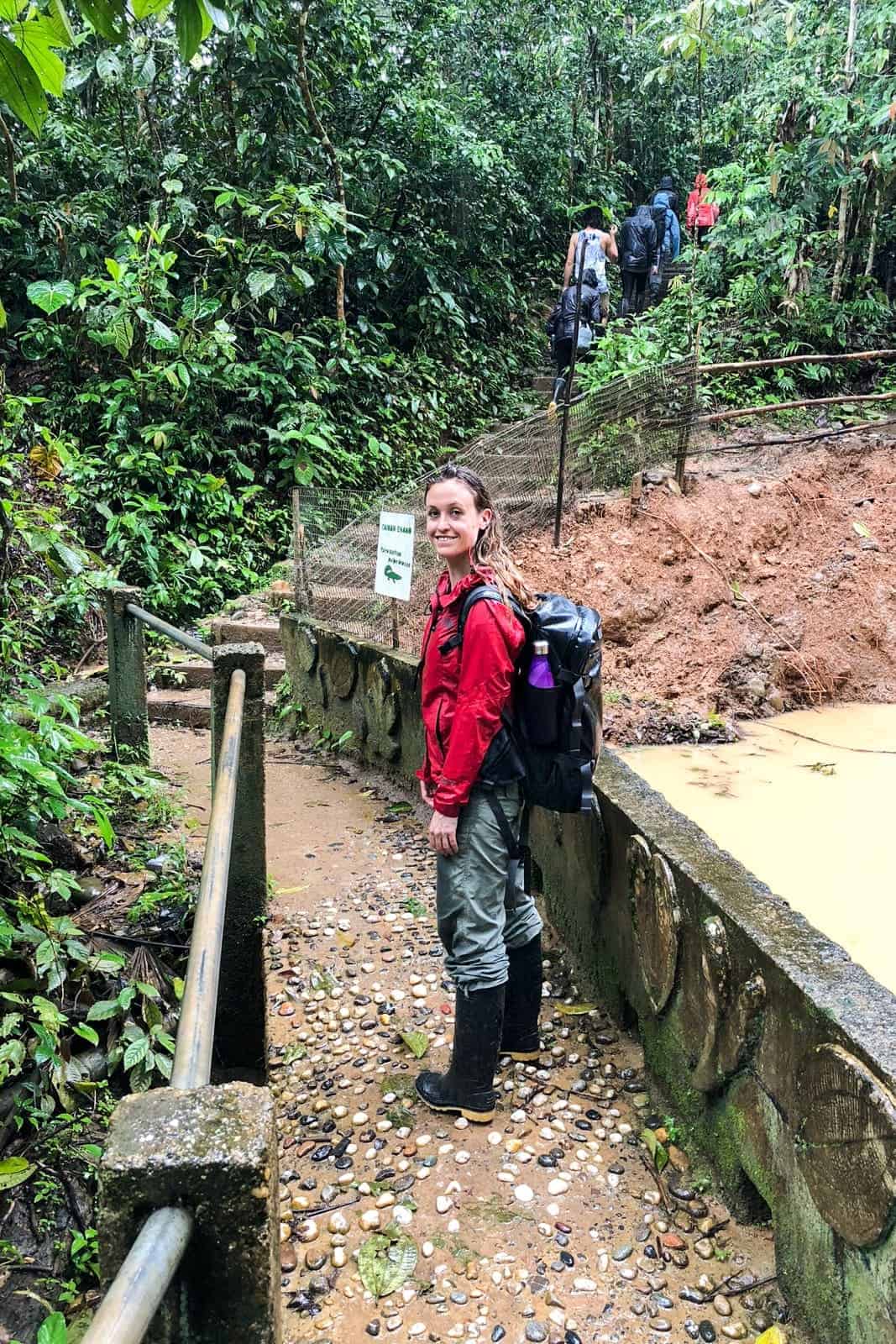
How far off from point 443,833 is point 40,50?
1.92m

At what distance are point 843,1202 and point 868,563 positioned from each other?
640cm

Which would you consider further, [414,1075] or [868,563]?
[868,563]

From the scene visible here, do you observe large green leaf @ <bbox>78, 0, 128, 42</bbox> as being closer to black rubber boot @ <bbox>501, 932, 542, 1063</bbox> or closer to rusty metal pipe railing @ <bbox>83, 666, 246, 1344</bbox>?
rusty metal pipe railing @ <bbox>83, 666, 246, 1344</bbox>

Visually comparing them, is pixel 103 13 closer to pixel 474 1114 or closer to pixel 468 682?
pixel 468 682

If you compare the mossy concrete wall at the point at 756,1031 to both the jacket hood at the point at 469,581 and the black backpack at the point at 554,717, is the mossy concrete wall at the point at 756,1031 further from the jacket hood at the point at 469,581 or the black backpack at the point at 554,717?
the jacket hood at the point at 469,581

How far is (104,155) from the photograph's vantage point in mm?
9898

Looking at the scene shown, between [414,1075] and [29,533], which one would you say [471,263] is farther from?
[414,1075]

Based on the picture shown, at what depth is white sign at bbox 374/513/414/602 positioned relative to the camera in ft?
16.4

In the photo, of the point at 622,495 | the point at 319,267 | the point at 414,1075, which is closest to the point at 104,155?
the point at 319,267

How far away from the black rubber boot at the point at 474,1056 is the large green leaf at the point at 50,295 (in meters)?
8.01

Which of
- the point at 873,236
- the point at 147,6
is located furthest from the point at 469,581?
the point at 873,236

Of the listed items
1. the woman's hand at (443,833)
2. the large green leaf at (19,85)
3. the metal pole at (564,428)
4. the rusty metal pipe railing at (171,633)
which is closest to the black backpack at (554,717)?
the woman's hand at (443,833)

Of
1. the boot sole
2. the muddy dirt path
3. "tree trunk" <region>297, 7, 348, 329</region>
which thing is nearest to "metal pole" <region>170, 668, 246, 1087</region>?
the muddy dirt path

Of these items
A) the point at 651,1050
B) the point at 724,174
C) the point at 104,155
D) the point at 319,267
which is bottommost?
the point at 651,1050
